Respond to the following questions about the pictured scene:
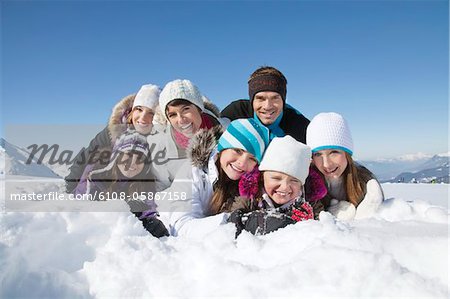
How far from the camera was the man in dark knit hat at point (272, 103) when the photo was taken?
3.77 meters

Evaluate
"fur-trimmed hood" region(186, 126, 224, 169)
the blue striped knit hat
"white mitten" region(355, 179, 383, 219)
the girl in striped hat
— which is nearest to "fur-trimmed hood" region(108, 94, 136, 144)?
"fur-trimmed hood" region(186, 126, 224, 169)

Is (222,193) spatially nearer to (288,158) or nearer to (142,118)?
(288,158)

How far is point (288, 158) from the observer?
2.86 meters

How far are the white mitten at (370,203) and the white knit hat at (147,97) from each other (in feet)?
8.36

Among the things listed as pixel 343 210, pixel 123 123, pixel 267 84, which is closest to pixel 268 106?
pixel 267 84

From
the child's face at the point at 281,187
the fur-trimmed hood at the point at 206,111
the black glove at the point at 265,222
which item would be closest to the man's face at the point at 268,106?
Answer: the fur-trimmed hood at the point at 206,111

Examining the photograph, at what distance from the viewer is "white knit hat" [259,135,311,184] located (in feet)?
9.36

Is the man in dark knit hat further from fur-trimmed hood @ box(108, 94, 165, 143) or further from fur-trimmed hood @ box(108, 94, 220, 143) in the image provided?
fur-trimmed hood @ box(108, 94, 165, 143)

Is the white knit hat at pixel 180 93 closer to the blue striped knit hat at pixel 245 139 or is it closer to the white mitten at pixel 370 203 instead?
the blue striped knit hat at pixel 245 139

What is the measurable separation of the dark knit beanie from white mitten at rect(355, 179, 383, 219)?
1.39 meters

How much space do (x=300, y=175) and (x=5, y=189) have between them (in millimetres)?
2862

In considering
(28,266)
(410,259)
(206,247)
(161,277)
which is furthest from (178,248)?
(410,259)

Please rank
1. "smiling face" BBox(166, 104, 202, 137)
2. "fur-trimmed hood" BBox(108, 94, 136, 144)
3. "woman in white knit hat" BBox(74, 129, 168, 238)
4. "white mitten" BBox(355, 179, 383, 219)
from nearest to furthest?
"white mitten" BBox(355, 179, 383, 219) → "woman in white knit hat" BBox(74, 129, 168, 238) → "smiling face" BBox(166, 104, 202, 137) → "fur-trimmed hood" BBox(108, 94, 136, 144)

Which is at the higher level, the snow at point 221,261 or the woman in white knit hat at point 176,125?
the woman in white knit hat at point 176,125
